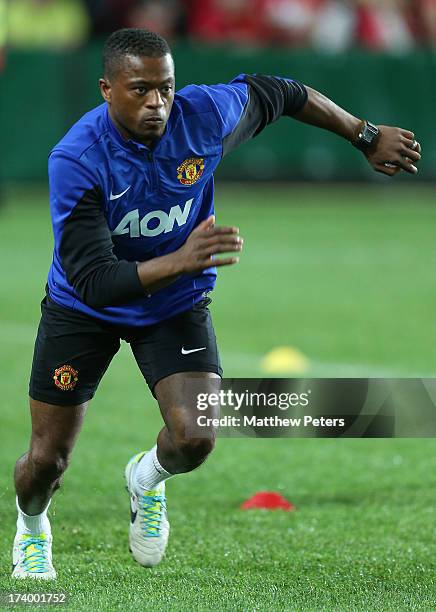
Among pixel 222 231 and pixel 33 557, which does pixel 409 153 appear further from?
pixel 33 557

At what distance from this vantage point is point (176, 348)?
4969 mm

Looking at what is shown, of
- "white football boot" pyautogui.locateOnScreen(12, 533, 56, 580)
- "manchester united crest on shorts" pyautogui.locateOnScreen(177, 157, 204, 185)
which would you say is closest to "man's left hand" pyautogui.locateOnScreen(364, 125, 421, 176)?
"manchester united crest on shorts" pyautogui.locateOnScreen(177, 157, 204, 185)

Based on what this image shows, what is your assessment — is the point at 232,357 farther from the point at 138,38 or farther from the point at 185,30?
the point at 185,30

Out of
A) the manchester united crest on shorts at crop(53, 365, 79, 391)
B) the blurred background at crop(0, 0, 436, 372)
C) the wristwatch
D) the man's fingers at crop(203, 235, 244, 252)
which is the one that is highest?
the wristwatch

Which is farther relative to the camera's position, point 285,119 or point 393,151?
point 285,119

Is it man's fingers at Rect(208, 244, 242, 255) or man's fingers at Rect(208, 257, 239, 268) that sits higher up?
man's fingers at Rect(208, 244, 242, 255)

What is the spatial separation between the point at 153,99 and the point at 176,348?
960mm

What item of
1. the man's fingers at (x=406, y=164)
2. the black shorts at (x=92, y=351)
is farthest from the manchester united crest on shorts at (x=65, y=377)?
the man's fingers at (x=406, y=164)

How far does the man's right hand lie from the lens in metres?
4.16

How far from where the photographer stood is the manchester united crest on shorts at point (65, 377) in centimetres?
492

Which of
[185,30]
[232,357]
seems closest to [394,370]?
[232,357]

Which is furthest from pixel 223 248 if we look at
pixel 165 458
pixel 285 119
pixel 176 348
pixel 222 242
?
pixel 285 119

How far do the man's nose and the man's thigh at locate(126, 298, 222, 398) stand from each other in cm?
87

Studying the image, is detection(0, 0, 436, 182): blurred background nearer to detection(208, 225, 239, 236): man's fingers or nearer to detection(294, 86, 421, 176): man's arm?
detection(294, 86, 421, 176): man's arm
